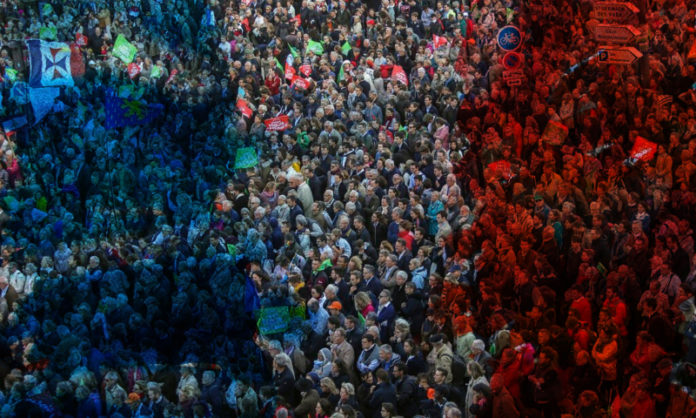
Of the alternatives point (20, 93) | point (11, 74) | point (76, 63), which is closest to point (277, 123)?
point (76, 63)

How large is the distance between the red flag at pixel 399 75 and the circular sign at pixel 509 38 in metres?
1.87

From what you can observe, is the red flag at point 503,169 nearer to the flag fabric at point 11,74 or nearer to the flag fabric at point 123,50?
the flag fabric at point 123,50

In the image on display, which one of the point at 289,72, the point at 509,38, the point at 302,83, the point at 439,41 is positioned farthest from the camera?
the point at 439,41

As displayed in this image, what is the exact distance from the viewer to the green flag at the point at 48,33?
2359cm

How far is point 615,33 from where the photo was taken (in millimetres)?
20062

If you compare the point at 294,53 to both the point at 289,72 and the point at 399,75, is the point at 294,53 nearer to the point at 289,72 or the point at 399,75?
the point at 289,72

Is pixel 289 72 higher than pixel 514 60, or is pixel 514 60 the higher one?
pixel 514 60

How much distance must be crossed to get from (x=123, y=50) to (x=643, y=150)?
10505 mm

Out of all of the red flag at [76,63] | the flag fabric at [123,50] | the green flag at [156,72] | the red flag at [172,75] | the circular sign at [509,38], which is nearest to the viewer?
the circular sign at [509,38]

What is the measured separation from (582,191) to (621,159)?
115 cm

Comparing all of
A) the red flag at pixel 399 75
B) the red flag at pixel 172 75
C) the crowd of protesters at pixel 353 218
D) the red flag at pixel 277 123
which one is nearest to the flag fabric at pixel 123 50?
the crowd of protesters at pixel 353 218

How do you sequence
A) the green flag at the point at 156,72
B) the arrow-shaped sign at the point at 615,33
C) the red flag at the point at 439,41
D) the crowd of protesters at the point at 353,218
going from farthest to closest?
the red flag at the point at 439,41 → the green flag at the point at 156,72 → the arrow-shaped sign at the point at 615,33 → the crowd of protesters at the point at 353,218

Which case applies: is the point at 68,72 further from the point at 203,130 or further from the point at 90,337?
the point at 90,337

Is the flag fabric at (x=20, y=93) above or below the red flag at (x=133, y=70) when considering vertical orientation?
below
